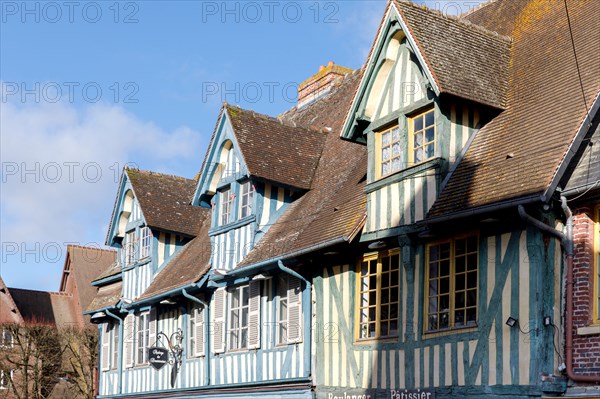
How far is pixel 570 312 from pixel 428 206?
285 centimetres

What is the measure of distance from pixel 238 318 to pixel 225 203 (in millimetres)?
2356

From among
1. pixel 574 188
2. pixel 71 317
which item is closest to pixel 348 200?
pixel 574 188

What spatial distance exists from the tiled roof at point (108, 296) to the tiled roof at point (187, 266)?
2320mm

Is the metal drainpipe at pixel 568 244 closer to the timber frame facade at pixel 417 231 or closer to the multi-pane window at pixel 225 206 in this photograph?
the timber frame facade at pixel 417 231

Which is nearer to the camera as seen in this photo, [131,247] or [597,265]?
[597,265]

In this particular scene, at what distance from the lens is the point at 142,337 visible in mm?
24375

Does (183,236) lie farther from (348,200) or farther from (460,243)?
(460,243)

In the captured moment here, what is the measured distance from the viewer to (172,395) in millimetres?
22359

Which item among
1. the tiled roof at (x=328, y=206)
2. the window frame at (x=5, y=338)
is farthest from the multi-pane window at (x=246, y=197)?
the window frame at (x=5, y=338)

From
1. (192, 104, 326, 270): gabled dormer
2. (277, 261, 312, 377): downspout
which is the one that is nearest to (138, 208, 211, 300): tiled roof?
(192, 104, 326, 270): gabled dormer

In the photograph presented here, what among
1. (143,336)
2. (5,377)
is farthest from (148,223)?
(5,377)

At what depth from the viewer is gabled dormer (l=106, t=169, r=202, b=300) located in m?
23.8

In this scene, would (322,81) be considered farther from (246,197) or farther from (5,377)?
(5,377)

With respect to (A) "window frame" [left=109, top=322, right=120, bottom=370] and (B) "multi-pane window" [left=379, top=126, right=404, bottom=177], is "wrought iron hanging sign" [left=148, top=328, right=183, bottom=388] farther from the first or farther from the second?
(B) "multi-pane window" [left=379, top=126, right=404, bottom=177]
